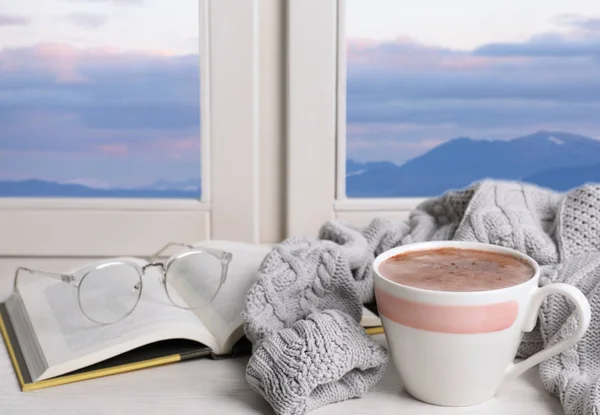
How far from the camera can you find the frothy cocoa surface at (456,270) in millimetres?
585

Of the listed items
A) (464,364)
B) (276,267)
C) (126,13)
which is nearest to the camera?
(464,364)

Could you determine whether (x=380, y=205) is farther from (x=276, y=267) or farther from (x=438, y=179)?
(x=276, y=267)

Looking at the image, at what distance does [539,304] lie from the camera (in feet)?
1.95

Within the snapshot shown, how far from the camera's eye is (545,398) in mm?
629

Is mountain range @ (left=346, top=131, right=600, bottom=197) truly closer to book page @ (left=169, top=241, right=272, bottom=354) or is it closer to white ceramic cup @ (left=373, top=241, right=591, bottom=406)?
book page @ (left=169, top=241, right=272, bottom=354)

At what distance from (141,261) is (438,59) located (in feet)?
1.70

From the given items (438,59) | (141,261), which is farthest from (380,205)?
(141,261)

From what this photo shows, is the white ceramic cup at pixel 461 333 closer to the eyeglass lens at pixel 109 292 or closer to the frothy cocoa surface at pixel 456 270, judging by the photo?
the frothy cocoa surface at pixel 456 270

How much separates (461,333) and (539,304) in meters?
0.07

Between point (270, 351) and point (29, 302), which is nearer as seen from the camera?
point (270, 351)

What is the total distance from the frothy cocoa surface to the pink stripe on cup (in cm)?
2

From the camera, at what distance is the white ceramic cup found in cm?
Answer: 56

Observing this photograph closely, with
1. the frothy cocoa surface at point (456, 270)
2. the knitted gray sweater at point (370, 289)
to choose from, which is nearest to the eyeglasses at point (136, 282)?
the knitted gray sweater at point (370, 289)

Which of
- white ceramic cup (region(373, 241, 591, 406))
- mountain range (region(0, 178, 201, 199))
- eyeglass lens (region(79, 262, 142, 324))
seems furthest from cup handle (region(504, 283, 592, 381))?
mountain range (region(0, 178, 201, 199))
